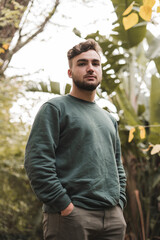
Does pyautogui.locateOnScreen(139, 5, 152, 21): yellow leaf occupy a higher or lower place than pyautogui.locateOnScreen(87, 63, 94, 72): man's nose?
higher

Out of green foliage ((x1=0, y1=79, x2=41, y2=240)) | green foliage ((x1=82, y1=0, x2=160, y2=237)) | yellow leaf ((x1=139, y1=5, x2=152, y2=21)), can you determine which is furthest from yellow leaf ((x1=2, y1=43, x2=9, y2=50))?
yellow leaf ((x1=139, y1=5, x2=152, y2=21))

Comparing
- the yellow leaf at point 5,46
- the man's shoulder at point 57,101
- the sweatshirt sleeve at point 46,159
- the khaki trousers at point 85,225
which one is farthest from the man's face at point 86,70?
the yellow leaf at point 5,46

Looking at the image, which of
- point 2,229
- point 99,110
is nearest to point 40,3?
point 99,110

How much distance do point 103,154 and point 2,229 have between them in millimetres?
3607

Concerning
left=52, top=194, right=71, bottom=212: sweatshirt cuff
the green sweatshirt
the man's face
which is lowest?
left=52, top=194, right=71, bottom=212: sweatshirt cuff

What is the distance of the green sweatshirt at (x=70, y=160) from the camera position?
1.52m

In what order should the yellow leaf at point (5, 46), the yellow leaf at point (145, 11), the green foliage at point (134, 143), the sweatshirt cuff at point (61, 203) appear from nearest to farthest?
1. the yellow leaf at point (145, 11)
2. the sweatshirt cuff at point (61, 203)
3. the yellow leaf at point (5, 46)
4. the green foliage at point (134, 143)

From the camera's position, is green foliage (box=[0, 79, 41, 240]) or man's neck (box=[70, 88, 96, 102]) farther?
green foliage (box=[0, 79, 41, 240])

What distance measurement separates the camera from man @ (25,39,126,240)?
1513 mm

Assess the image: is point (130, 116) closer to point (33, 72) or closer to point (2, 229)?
point (33, 72)

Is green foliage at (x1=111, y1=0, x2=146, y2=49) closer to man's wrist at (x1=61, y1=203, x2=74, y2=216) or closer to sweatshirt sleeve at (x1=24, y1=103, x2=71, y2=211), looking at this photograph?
sweatshirt sleeve at (x1=24, y1=103, x2=71, y2=211)

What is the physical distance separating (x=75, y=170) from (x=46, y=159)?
18cm

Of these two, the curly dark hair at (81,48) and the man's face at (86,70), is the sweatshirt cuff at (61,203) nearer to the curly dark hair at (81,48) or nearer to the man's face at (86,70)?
the man's face at (86,70)

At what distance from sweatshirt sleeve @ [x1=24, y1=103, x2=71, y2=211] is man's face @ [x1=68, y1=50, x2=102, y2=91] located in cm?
28
